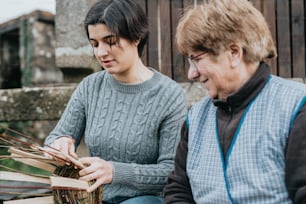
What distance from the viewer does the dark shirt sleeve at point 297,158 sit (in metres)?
1.65

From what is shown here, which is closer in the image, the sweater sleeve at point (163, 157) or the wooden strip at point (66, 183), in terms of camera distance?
the wooden strip at point (66, 183)

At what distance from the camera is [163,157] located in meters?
2.24

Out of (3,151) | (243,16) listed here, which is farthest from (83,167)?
(3,151)

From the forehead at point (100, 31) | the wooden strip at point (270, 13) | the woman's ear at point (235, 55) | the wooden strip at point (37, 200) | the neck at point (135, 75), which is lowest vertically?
the wooden strip at point (37, 200)

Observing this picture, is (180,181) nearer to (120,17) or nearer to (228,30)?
(228,30)

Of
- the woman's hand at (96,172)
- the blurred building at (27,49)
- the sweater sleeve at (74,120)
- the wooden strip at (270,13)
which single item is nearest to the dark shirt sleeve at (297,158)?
the woman's hand at (96,172)

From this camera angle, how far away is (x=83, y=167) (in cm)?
191

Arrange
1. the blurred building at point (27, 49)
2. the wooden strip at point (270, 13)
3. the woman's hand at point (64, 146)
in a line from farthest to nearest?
the blurred building at point (27, 49)
the wooden strip at point (270, 13)
the woman's hand at point (64, 146)

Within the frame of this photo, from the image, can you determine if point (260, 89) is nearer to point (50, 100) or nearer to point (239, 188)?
point (239, 188)

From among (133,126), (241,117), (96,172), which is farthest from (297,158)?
(133,126)

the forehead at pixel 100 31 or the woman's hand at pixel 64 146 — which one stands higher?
the forehead at pixel 100 31

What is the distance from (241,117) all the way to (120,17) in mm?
662

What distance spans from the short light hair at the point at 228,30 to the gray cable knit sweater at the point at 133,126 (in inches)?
18.7

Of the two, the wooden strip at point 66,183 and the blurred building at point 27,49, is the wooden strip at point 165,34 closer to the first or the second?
the wooden strip at point 66,183
